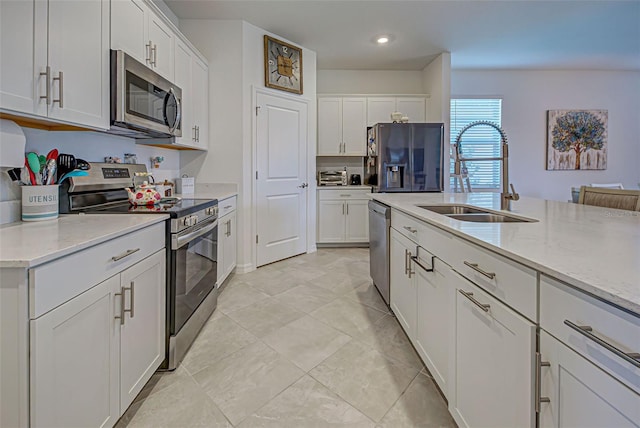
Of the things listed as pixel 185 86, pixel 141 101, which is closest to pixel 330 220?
pixel 185 86

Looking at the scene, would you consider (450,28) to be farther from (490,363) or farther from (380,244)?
(490,363)

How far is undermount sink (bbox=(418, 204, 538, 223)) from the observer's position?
5.42 feet

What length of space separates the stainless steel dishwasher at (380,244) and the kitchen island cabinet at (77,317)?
1522 millimetres

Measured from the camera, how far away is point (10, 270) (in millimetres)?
854

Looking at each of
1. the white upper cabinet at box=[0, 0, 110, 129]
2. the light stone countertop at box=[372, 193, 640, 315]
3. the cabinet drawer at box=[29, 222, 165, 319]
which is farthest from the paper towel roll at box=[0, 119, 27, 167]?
the light stone countertop at box=[372, 193, 640, 315]

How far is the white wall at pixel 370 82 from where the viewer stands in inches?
210

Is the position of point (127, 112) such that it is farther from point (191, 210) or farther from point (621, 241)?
point (621, 241)

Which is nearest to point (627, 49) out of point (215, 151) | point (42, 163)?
point (215, 151)

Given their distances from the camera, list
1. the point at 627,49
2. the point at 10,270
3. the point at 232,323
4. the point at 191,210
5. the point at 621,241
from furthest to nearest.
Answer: the point at 627,49, the point at 232,323, the point at 191,210, the point at 621,241, the point at 10,270

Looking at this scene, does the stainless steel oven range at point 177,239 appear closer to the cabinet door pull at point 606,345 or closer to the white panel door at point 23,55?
the white panel door at point 23,55

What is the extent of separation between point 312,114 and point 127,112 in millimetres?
2762

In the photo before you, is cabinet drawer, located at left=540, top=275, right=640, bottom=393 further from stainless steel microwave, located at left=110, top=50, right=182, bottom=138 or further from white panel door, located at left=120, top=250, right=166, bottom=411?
stainless steel microwave, located at left=110, top=50, right=182, bottom=138

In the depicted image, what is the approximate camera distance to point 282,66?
3936 mm

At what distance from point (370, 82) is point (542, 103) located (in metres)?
2.91
